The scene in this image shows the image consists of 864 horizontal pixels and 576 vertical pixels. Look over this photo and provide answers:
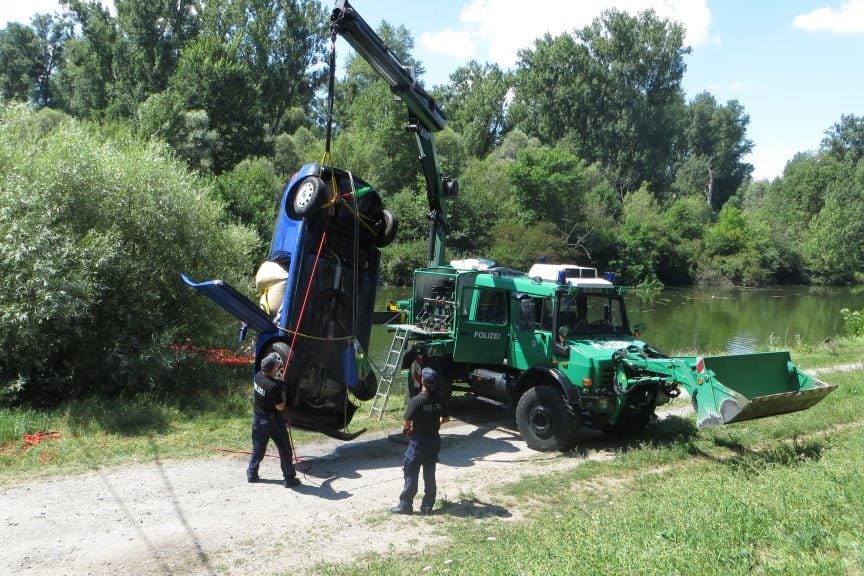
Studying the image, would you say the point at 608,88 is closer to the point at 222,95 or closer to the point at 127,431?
the point at 222,95

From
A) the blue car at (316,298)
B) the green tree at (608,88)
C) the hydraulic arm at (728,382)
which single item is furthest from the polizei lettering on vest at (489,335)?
the green tree at (608,88)

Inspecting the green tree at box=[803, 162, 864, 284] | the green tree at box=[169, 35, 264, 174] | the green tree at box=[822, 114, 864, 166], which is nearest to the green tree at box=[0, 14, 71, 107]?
the green tree at box=[169, 35, 264, 174]

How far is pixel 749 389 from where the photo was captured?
10.1 m

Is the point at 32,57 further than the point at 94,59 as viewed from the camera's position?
Yes

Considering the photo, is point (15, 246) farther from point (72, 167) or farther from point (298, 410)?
point (298, 410)

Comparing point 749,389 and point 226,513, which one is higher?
point 749,389

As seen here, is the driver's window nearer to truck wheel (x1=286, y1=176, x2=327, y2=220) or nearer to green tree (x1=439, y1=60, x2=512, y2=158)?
truck wheel (x1=286, y1=176, x2=327, y2=220)

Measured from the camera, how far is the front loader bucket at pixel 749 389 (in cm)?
915

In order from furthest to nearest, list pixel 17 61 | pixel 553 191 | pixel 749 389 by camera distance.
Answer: pixel 17 61 < pixel 553 191 < pixel 749 389

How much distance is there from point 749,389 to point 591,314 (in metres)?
2.75

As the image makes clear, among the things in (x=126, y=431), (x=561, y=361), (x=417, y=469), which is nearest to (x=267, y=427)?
(x=417, y=469)

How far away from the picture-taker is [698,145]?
100062 millimetres

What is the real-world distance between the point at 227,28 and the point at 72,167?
1932 inches

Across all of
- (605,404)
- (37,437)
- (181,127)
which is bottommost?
(37,437)
